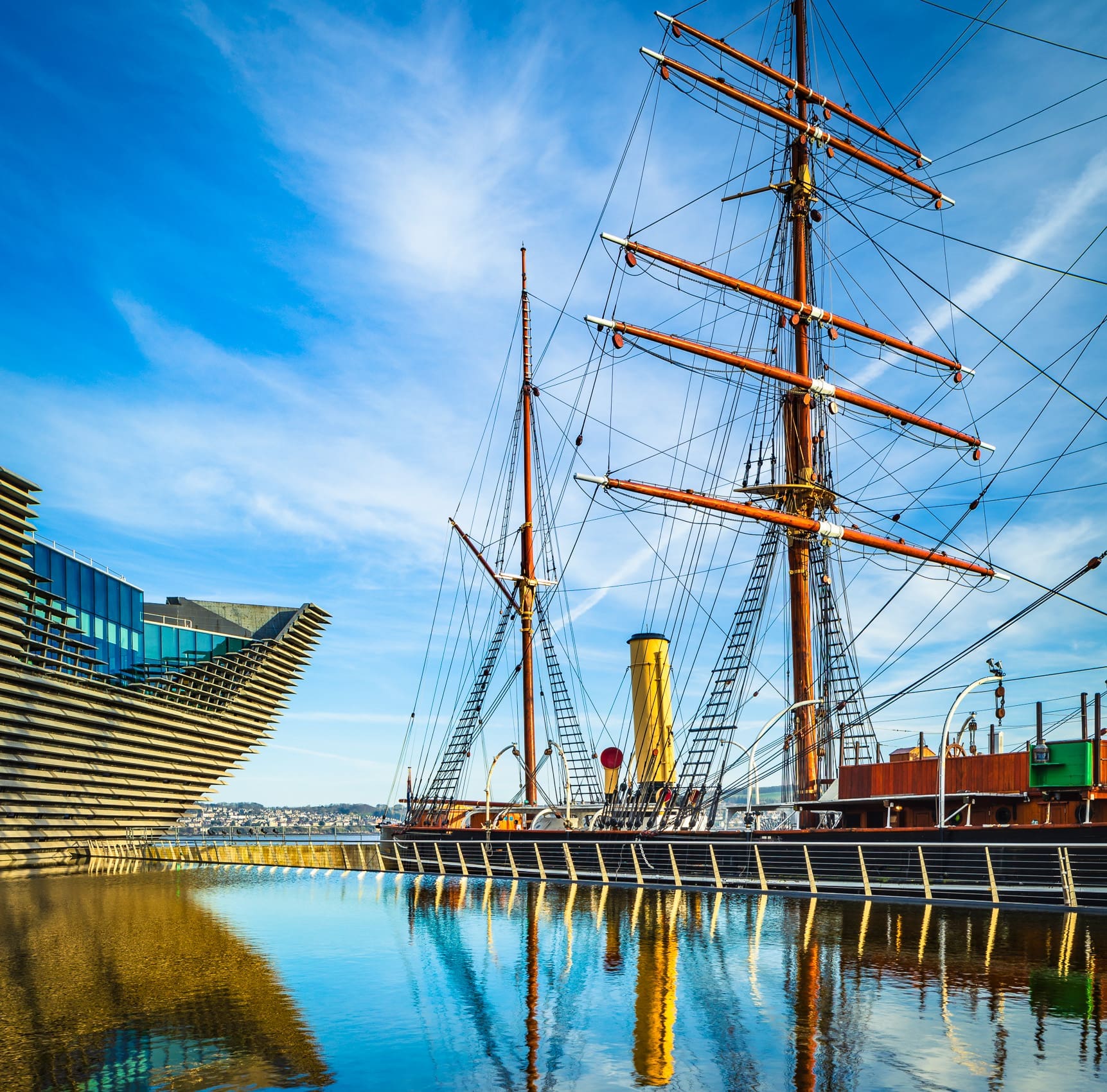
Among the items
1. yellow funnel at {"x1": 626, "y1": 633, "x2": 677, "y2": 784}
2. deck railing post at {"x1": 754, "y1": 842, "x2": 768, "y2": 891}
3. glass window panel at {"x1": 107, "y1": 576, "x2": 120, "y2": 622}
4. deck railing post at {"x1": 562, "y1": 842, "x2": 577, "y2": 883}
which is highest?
glass window panel at {"x1": 107, "y1": 576, "x2": 120, "y2": 622}

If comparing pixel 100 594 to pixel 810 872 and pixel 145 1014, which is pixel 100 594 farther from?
pixel 145 1014

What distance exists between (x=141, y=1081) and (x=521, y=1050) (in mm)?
3391

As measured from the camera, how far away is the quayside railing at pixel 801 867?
67.4 feet

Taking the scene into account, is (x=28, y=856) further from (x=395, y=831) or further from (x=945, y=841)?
Answer: (x=945, y=841)

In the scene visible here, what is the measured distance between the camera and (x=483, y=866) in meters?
36.4

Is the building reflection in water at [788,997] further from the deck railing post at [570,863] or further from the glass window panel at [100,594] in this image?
the glass window panel at [100,594]

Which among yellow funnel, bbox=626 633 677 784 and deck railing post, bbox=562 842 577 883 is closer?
deck railing post, bbox=562 842 577 883

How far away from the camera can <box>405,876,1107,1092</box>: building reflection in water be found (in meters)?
9.18

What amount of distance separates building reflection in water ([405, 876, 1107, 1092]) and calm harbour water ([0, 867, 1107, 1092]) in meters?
0.04

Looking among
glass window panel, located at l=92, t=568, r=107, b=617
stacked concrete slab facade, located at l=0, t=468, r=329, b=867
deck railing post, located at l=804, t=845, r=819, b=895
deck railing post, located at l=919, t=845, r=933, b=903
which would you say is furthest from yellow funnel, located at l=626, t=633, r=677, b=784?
glass window panel, located at l=92, t=568, r=107, b=617

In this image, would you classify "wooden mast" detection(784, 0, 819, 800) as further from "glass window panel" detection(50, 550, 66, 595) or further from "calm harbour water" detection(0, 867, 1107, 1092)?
"glass window panel" detection(50, 550, 66, 595)

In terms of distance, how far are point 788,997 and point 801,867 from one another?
13797 millimetres

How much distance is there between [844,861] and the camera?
79.4ft

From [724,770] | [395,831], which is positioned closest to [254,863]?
[395,831]
